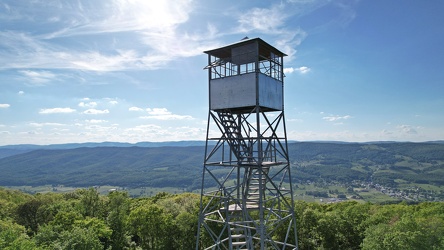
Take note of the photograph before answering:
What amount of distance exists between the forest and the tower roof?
59.8 feet

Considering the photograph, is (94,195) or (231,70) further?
(94,195)

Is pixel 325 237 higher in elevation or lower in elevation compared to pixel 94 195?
lower

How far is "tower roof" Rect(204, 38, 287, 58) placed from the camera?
60.9 feet

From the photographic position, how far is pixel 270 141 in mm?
19766

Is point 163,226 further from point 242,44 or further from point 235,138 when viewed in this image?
point 242,44

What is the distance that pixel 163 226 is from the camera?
3356 cm

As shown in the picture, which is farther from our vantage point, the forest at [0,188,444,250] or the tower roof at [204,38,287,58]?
the forest at [0,188,444,250]

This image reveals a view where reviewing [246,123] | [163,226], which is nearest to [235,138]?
[246,123]

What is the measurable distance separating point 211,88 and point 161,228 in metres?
20.8

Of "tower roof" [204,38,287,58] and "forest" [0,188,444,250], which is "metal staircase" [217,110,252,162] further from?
"forest" [0,188,444,250]

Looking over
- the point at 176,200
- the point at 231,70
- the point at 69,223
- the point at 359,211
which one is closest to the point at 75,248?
the point at 69,223

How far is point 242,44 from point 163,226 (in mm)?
23895

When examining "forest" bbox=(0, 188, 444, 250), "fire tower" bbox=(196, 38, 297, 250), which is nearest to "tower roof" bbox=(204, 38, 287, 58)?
"fire tower" bbox=(196, 38, 297, 250)

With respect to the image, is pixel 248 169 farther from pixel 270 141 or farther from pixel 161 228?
pixel 161 228
